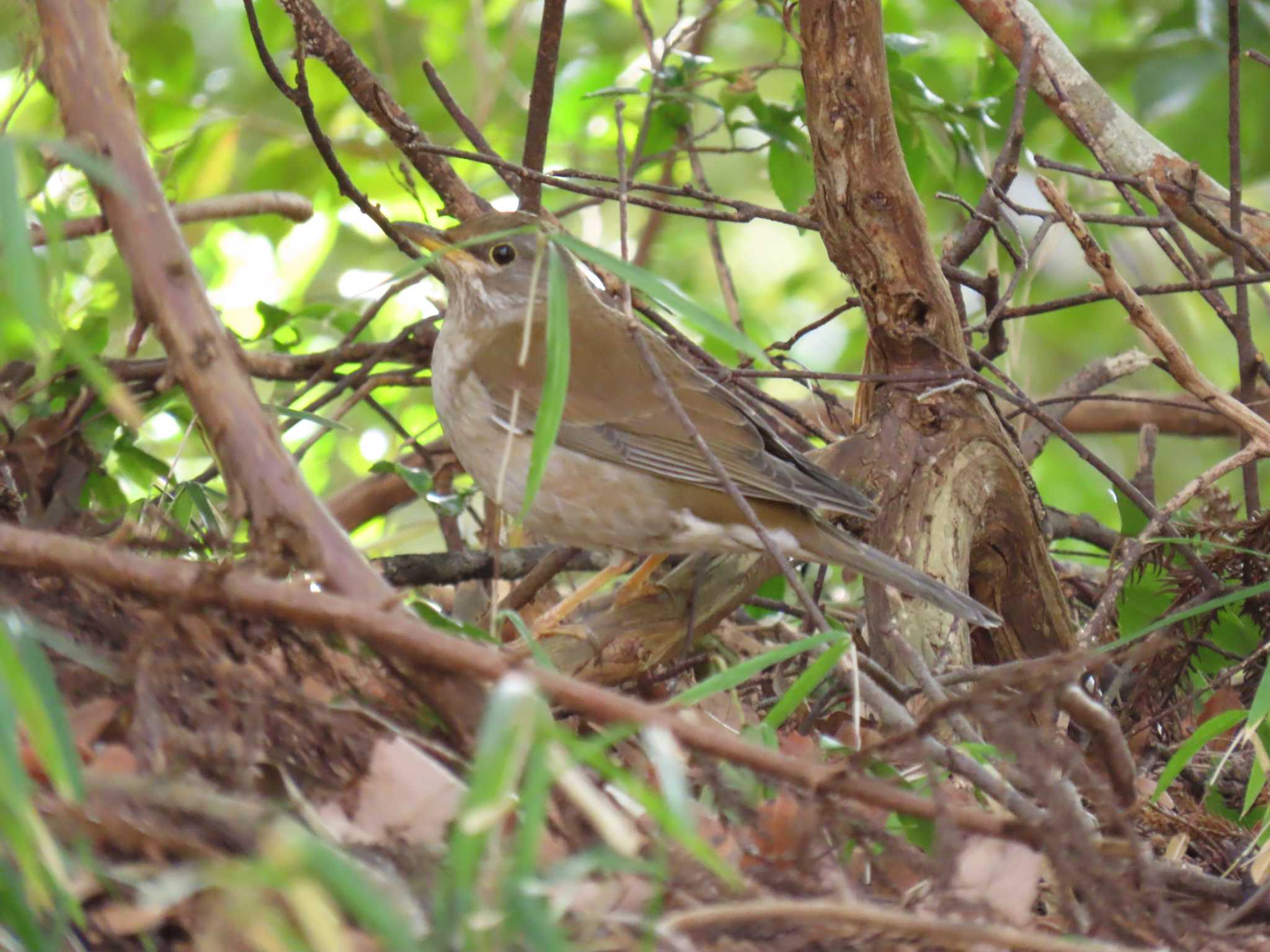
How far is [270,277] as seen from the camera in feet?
20.3

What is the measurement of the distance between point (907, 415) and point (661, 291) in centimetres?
178

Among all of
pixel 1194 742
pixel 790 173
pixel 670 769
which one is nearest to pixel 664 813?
pixel 670 769

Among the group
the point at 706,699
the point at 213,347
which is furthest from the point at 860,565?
the point at 213,347

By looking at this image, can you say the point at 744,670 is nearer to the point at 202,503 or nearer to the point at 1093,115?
the point at 202,503

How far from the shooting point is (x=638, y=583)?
14.3 feet

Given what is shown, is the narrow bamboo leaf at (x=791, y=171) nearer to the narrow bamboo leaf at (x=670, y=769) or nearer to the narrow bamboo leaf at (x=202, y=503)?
the narrow bamboo leaf at (x=202, y=503)

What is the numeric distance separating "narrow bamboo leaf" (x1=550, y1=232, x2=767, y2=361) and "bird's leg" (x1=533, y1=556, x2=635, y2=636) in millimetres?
1539

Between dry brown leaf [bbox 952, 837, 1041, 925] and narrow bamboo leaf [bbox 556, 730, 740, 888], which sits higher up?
narrow bamboo leaf [bbox 556, 730, 740, 888]

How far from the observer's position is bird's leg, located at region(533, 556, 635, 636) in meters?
3.71

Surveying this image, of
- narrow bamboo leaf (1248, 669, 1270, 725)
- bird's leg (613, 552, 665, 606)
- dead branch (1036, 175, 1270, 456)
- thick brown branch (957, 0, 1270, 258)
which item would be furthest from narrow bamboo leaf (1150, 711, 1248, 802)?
thick brown branch (957, 0, 1270, 258)

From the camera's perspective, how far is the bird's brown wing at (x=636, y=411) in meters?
4.06

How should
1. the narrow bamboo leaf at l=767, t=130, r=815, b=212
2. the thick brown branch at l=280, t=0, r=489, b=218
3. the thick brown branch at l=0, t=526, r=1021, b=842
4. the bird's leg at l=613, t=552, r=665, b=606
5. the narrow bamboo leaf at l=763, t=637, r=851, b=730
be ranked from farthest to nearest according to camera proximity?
1. the narrow bamboo leaf at l=767, t=130, r=815, b=212
2. the thick brown branch at l=280, t=0, r=489, b=218
3. the bird's leg at l=613, t=552, r=665, b=606
4. the narrow bamboo leaf at l=763, t=637, r=851, b=730
5. the thick brown branch at l=0, t=526, r=1021, b=842

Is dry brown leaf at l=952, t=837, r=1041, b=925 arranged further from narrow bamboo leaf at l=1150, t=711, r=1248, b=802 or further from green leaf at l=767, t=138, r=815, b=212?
green leaf at l=767, t=138, r=815, b=212

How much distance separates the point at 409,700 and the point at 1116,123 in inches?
127
